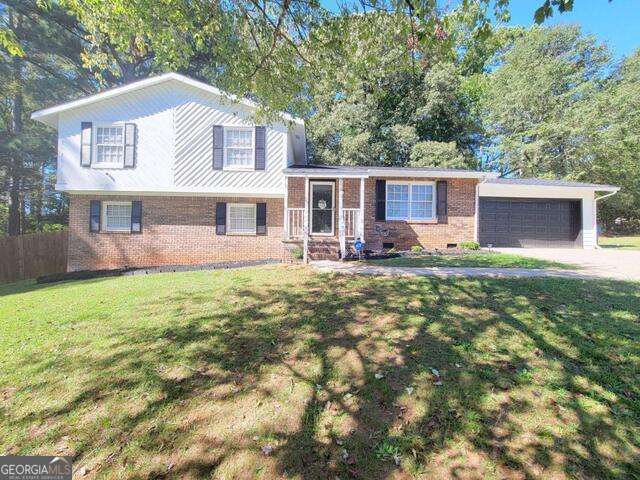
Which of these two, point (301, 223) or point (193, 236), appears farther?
point (193, 236)

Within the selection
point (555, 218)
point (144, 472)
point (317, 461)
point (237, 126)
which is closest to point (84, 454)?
point (144, 472)

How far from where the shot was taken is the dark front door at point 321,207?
1241 cm

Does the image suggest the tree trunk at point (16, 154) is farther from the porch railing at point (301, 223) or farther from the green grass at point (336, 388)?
the green grass at point (336, 388)

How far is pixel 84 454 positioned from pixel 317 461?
5.79 feet

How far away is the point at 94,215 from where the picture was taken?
40.0 ft

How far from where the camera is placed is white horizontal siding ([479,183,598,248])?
565 inches

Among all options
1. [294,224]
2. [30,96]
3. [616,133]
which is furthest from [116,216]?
[616,133]

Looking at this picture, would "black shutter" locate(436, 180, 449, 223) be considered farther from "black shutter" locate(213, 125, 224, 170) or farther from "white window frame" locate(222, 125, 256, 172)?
"black shutter" locate(213, 125, 224, 170)

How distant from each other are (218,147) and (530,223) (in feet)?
46.5

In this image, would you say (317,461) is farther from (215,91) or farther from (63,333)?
(215,91)

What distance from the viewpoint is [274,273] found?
305 inches

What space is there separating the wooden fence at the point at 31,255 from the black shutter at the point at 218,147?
8.40 metres

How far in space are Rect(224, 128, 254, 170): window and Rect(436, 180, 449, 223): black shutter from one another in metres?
7.30

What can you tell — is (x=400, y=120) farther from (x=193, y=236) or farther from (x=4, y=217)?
(x=4, y=217)
